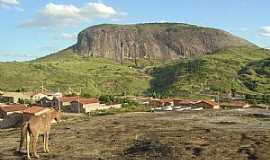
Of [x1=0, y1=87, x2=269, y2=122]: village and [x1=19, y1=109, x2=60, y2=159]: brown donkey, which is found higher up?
[x1=19, y1=109, x2=60, y2=159]: brown donkey

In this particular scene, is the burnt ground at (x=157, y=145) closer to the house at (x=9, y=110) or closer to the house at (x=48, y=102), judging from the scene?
the house at (x=9, y=110)

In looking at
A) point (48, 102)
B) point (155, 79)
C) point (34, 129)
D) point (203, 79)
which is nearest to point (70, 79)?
point (155, 79)

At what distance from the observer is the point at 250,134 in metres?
22.9

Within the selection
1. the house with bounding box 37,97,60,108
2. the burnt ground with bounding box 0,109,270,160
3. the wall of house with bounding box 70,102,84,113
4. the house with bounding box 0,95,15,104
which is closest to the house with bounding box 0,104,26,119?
the wall of house with bounding box 70,102,84,113

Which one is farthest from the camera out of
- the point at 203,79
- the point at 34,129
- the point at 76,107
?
the point at 203,79

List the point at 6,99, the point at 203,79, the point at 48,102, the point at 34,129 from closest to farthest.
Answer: the point at 34,129, the point at 48,102, the point at 6,99, the point at 203,79

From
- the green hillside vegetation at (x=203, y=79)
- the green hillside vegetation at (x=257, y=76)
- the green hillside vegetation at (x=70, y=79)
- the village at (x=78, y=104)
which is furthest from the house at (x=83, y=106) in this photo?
the green hillside vegetation at (x=257, y=76)

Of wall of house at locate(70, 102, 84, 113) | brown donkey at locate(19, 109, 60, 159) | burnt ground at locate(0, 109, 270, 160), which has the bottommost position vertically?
wall of house at locate(70, 102, 84, 113)

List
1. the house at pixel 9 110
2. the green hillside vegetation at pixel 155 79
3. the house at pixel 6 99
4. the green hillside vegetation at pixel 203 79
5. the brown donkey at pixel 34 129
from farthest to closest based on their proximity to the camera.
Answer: the green hillside vegetation at pixel 155 79 → the green hillside vegetation at pixel 203 79 → the house at pixel 6 99 → the house at pixel 9 110 → the brown donkey at pixel 34 129

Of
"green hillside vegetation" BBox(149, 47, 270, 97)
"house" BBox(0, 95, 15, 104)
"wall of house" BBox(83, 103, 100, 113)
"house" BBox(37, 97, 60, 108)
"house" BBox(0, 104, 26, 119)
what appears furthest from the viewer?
"green hillside vegetation" BBox(149, 47, 270, 97)

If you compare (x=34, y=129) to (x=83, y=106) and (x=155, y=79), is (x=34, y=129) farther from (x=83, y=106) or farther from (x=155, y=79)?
(x=155, y=79)

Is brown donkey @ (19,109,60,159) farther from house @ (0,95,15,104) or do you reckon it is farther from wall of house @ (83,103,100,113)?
house @ (0,95,15,104)

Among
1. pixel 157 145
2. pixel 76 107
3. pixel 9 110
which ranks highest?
pixel 157 145

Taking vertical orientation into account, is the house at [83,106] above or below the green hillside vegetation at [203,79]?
below
